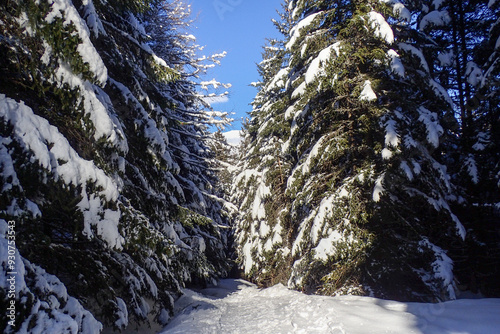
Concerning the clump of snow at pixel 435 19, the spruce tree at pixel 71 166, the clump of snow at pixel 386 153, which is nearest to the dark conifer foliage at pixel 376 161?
the clump of snow at pixel 386 153

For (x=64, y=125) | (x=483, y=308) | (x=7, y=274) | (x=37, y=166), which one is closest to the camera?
(x=7, y=274)

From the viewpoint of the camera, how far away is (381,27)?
636 centimetres

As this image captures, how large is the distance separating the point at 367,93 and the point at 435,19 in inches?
276

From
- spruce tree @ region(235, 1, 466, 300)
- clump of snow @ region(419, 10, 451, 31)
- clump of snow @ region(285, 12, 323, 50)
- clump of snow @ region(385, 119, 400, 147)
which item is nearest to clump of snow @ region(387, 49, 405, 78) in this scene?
spruce tree @ region(235, 1, 466, 300)

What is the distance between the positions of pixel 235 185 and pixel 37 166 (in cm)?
1301

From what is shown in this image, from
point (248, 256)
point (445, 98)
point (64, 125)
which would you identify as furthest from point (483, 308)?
point (248, 256)

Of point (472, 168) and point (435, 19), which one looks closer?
point (472, 168)

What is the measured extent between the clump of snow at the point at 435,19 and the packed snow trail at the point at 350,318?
32.5 feet

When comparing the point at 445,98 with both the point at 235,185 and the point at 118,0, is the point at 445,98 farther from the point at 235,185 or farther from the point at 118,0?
the point at 235,185

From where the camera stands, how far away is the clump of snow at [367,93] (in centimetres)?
626

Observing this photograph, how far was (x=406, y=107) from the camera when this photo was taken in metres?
7.02

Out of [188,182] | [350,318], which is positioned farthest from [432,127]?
[188,182]

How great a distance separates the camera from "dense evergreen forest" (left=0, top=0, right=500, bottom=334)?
3.02m

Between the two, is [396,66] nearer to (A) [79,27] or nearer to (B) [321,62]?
(B) [321,62]
